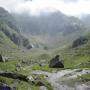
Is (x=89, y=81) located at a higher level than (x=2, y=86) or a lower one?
lower

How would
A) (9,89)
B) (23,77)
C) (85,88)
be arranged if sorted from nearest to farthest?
(9,89)
(85,88)
(23,77)

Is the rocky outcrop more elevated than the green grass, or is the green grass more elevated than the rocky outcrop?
the rocky outcrop

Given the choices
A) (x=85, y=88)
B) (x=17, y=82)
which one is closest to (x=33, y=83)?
(x=17, y=82)

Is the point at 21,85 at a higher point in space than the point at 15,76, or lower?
lower

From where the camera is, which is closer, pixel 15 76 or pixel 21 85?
pixel 21 85

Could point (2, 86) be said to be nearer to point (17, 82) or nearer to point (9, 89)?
point (9, 89)

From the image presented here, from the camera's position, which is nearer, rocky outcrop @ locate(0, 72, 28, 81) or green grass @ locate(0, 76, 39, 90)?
green grass @ locate(0, 76, 39, 90)

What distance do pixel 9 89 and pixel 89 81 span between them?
52.2 metres

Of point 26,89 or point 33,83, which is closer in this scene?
point 26,89

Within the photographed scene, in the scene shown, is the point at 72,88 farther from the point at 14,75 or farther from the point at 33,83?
the point at 14,75

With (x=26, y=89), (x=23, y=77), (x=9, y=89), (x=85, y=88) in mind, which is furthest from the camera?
(x=23, y=77)

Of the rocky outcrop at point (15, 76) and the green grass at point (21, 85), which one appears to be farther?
the rocky outcrop at point (15, 76)

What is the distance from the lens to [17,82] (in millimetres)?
121562

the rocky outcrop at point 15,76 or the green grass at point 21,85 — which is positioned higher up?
the rocky outcrop at point 15,76
